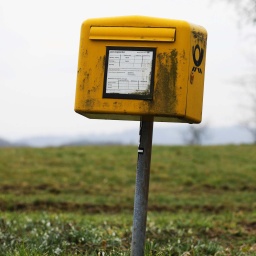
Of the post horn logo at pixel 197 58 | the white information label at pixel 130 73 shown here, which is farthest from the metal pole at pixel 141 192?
the post horn logo at pixel 197 58

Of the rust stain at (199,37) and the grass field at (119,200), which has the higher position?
the rust stain at (199,37)

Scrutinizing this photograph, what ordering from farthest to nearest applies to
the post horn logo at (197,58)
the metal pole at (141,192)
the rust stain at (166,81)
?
1. the metal pole at (141,192)
2. the post horn logo at (197,58)
3. the rust stain at (166,81)

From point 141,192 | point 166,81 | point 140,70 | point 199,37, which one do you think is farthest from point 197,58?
point 141,192

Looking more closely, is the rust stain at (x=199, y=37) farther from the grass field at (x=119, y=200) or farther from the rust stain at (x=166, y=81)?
the grass field at (x=119, y=200)

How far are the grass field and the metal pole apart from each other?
0.76 m

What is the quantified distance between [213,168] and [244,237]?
1210cm

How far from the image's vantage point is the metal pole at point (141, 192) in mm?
5871

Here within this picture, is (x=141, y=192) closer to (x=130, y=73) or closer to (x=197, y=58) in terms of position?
(x=130, y=73)

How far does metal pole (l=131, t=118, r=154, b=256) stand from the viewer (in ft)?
19.3

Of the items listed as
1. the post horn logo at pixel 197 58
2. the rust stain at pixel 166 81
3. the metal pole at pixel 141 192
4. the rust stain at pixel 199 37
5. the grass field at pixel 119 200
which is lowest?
the grass field at pixel 119 200

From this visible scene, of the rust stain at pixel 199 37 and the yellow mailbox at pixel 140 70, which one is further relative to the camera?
the rust stain at pixel 199 37

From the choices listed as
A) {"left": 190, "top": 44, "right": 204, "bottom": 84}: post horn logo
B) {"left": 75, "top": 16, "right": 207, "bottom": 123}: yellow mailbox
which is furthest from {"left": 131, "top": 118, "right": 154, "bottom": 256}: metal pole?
{"left": 190, "top": 44, "right": 204, "bottom": 84}: post horn logo

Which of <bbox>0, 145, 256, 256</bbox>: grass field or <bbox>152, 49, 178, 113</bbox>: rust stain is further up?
<bbox>152, 49, 178, 113</bbox>: rust stain

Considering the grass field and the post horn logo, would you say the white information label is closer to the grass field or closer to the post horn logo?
the post horn logo
